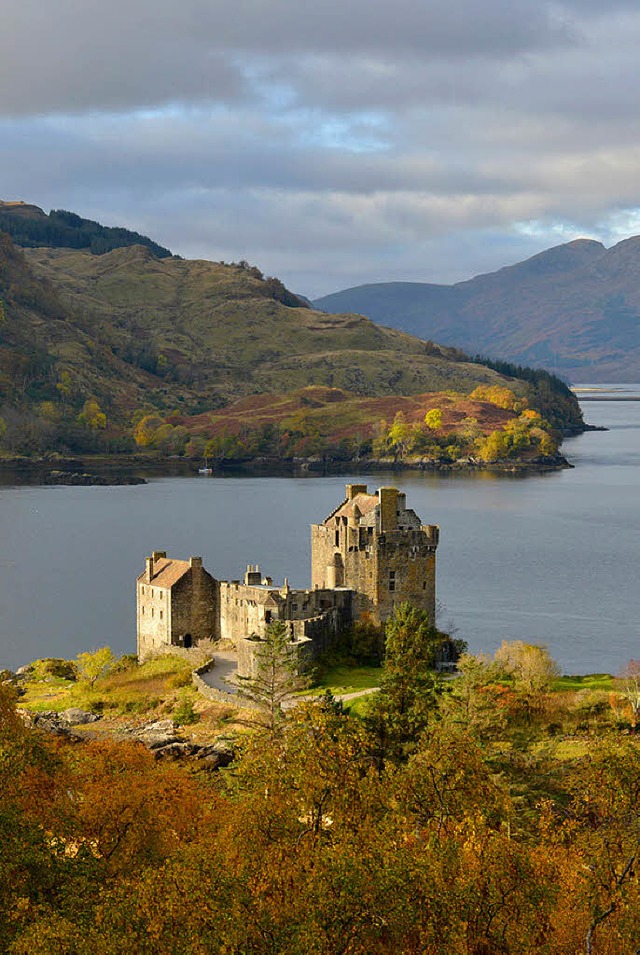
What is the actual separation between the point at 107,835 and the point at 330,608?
33100 millimetres

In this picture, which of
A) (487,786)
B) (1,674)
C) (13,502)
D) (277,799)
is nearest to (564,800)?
(487,786)

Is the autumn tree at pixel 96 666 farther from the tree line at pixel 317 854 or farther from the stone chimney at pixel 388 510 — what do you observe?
the tree line at pixel 317 854

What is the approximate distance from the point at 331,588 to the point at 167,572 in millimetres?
9401

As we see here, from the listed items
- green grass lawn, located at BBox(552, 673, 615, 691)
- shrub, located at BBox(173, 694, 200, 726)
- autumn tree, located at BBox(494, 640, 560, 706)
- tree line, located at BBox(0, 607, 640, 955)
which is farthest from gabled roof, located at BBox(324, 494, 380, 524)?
tree line, located at BBox(0, 607, 640, 955)

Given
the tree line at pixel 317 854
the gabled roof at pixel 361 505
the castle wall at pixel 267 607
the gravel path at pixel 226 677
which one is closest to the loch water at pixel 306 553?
the gabled roof at pixel 361 505

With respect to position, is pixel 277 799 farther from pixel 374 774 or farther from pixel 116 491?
pixel 116 491

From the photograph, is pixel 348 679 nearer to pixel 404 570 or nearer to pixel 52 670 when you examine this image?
pixel 404 570

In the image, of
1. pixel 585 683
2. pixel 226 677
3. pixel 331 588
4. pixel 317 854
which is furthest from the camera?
pixel 331 588

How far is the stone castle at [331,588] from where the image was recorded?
209 ft

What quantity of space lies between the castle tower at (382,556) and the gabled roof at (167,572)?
763cm

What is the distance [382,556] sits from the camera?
217 ft

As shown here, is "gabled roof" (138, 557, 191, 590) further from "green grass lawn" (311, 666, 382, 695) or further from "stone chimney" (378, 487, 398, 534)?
"green grass lawn" (311, 666, 382, 695)

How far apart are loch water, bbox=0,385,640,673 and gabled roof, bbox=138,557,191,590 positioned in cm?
1628

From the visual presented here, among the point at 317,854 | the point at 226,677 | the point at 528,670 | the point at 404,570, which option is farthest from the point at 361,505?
the point at 317,854
